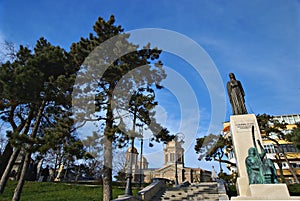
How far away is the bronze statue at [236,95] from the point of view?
10.0 meters

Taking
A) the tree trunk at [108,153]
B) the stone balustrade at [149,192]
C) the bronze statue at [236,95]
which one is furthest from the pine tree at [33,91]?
the bronze statue at [236,95]

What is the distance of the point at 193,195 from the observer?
11211 mm

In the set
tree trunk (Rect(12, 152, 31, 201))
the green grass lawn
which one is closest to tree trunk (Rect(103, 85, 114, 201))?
the green grass lawn

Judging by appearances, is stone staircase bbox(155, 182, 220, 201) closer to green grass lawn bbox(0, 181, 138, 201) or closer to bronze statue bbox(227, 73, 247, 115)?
green grass lawn bbox(0, 181, 138, 201)

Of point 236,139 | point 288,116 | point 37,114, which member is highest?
point 288,116

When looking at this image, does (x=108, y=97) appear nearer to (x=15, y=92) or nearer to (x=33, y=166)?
(x=15, y=92)

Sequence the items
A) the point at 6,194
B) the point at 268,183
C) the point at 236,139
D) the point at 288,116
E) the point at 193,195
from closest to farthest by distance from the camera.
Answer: the point at 268,183
the point at 236,139
the point at 193,195
the point at 6,194
the point at 288,116

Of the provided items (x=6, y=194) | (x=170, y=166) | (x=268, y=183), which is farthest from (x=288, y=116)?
(x=6, y=194)

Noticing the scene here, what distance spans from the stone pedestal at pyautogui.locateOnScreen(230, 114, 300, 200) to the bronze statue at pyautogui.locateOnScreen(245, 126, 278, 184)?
0.42 meters

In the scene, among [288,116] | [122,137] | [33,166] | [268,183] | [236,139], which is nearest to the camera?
[268,183]

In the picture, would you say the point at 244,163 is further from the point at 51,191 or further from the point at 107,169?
the point at 51,191

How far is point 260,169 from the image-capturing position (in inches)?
277

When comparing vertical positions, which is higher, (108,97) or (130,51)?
(130,51)

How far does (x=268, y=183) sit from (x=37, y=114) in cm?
1200
